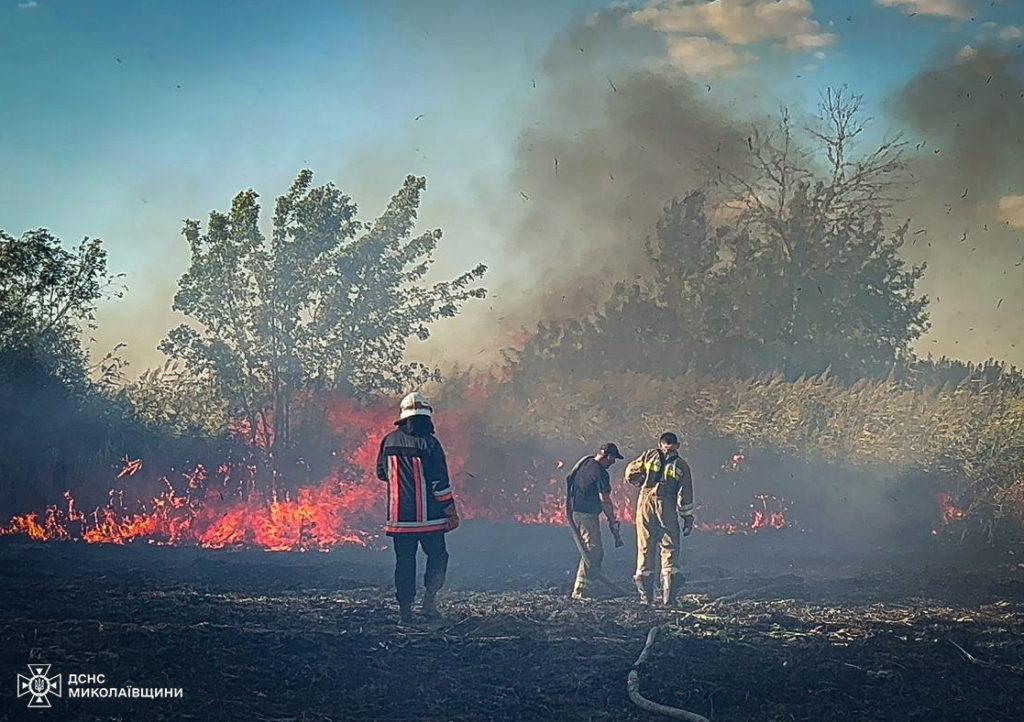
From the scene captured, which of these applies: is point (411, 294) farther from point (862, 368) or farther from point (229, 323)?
point (862, 368)

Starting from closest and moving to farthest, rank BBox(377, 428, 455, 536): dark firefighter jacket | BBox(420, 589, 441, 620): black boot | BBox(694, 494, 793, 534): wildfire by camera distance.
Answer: BBox(377, 428, 455, 536): dark firefighter jacket < BBox(420, 589, 441, 620): black boot < BBox(694, 494, 793, 534): wildfire

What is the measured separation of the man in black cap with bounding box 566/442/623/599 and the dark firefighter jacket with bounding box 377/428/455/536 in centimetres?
289

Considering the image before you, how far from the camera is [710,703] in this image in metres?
7.53

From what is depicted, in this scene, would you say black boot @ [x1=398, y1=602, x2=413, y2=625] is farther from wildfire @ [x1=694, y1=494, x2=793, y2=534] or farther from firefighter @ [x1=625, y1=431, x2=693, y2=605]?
wildfire @ [x1=694, y1=494, x2=793, y2=534]

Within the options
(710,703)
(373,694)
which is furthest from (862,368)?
(373,694)

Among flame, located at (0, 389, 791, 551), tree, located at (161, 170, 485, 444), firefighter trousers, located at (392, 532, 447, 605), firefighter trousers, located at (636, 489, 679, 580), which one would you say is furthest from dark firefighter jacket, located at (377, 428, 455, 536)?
tree, located at (161, 170, 485, 444)

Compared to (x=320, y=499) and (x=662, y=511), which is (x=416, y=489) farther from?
(x=320, y=499)

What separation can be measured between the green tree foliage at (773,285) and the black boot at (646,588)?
32.1 ft

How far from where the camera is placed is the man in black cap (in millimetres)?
11633

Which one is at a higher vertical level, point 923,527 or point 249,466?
point 249,466

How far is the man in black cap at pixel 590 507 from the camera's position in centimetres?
1163

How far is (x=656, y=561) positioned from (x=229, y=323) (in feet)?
30.8

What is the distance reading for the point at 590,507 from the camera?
1175cm

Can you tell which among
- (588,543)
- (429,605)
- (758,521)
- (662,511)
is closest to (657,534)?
(662,511)
